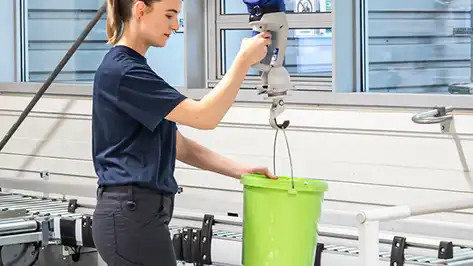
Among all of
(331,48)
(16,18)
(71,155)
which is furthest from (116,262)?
(16,18)

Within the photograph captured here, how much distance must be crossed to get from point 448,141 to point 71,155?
7.29 feet

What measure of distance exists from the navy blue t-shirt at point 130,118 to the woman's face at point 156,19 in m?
0.06

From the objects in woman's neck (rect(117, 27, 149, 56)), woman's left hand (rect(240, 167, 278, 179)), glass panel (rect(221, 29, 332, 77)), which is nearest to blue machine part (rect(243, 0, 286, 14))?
woman's neck (rect(117, 27, 149, 56))

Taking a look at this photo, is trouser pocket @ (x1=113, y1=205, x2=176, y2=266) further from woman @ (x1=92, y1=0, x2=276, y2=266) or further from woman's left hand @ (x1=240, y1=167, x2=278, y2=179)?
woman's left hand @ (x1=240, y1=167, x2=278, y2=179)

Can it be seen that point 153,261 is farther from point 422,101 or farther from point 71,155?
point 71,155

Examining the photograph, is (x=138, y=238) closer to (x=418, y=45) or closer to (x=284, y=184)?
(x=284, y=184)

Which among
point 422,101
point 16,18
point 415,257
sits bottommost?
point 415,257

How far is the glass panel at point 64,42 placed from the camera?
5301 millimetres

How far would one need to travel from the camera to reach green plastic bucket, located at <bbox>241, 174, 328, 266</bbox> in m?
2.67

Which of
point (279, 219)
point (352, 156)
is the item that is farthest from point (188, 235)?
point (279, 219)

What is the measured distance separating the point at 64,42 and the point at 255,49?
10.3 ft

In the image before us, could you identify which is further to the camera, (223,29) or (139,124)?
(223,29)

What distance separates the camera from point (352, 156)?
402cm

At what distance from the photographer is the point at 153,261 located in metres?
2.57
